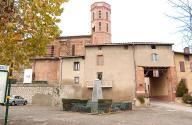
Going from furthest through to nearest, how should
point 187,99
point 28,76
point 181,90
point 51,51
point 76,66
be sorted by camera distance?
point 51,51, point 28,76, point 76,66, point 181,90, point 187,99

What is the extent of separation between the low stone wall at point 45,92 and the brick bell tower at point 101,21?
949 inches

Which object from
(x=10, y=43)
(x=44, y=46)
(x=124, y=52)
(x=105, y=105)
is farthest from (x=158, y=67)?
(x=10, y=43)

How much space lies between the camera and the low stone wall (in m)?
36.0

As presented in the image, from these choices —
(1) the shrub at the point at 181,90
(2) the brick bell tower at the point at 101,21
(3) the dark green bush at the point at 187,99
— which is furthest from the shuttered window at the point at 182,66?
(2) the brick bell tower at the point at 101,21

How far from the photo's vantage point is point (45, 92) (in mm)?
36281

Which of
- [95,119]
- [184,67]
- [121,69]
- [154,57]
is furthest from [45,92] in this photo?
[184,67]

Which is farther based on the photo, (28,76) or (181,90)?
(28,76)

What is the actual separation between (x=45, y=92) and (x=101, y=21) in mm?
31410

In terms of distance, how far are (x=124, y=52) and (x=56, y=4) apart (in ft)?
86.8

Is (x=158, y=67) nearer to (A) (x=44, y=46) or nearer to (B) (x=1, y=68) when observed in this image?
(A) (x=44, y=46)

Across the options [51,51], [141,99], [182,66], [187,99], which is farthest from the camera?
[51,51]

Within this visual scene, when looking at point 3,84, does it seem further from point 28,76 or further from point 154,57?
point 28,76

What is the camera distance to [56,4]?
37.9ft

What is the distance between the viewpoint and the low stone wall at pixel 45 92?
118ft
